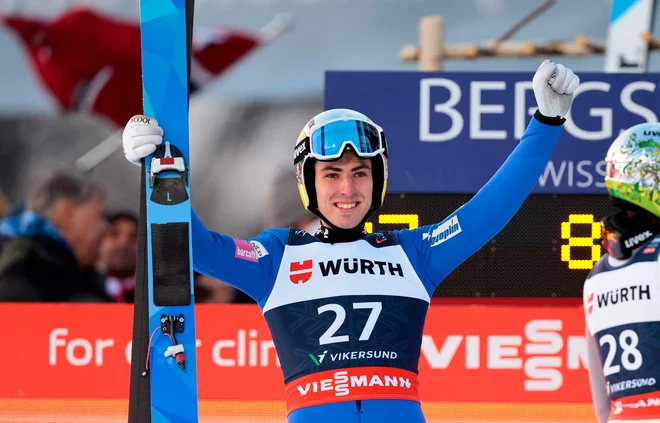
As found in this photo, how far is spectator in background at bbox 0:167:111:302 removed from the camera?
14.0 metres

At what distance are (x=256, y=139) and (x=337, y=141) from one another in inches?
455

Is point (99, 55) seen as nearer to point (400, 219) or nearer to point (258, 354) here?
point (258, 354)

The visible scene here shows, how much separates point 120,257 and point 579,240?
8.32m

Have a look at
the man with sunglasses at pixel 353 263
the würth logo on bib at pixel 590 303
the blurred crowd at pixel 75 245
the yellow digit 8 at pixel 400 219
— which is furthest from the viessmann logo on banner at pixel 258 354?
the blurred crowd at pixel 75 245

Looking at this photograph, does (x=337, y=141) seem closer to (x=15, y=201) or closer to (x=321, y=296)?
(x=321, y=296)

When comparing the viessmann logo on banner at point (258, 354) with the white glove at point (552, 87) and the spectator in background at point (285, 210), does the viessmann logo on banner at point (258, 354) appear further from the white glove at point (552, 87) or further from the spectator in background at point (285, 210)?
the white glove at point (552, 87)

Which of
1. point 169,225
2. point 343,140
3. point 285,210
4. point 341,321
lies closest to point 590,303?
point 341,321

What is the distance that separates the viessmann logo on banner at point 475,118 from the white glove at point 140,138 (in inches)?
132

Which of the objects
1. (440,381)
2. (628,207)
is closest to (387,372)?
(628,207)

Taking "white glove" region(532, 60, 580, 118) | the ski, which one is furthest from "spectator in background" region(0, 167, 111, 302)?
"white glove" region(532, 60, 580, 118)

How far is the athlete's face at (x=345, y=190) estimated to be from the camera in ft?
13.4

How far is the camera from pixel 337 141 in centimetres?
412

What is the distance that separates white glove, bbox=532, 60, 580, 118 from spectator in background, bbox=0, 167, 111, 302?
10067 millimetres

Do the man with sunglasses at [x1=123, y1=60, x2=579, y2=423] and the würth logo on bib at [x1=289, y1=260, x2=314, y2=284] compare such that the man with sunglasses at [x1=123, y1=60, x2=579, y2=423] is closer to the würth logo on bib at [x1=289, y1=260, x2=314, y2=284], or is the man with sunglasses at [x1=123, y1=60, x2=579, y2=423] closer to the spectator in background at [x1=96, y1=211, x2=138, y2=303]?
the würth logo on bib at [x1=289, y1=260, x2=314, y2=284]
